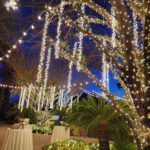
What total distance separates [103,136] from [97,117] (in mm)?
330

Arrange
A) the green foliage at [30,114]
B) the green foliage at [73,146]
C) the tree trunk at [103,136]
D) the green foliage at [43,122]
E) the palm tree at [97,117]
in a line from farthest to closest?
the green foliage at [30,114] < the green foliage at [43,122] < the green foliage at [73,146] < the palm tree at [97,117] < the tree trunk at [103,136]

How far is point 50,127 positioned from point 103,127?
34.4 ft

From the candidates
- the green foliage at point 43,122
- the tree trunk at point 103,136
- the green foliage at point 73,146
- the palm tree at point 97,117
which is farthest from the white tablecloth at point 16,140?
the green foliage at point 43,122

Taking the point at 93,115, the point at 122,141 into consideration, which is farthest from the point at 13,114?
the point at 93,115

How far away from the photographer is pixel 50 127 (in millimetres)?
14227

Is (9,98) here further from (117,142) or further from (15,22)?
(117,142)

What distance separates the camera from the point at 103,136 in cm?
401

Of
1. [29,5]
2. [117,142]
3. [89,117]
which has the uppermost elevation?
[29,5]

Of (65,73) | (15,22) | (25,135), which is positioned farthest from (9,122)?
(25,135)

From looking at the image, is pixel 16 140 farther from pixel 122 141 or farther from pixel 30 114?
pixel 30 114

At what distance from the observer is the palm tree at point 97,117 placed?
417 centimetres

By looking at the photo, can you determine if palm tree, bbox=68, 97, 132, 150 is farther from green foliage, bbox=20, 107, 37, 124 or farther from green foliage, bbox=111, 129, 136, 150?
green foliage, bbox=20, 107, 37, 124

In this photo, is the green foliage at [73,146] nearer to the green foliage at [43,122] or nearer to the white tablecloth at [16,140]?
the white tablecloth at [16,140]

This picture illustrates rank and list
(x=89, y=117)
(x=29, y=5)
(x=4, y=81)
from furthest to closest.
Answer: (x=4, y=81), (x=29, y=5), (x=89, y=117)
